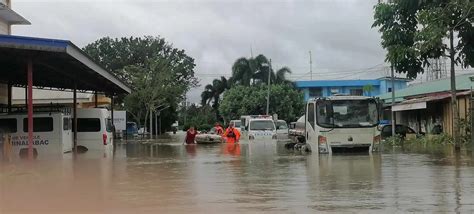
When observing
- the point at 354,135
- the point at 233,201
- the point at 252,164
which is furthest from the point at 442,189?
the point at 354,135

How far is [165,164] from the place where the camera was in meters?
18.2

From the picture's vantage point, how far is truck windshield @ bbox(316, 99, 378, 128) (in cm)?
1966

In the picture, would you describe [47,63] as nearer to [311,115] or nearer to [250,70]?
[311,115]

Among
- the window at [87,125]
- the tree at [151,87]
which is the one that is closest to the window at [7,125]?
the window at [87,125]

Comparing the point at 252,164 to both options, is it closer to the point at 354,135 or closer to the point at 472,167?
the point at 354,135

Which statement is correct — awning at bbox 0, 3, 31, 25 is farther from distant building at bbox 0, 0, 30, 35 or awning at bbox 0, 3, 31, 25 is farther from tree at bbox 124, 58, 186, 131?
tree at bbox 124, 58, 186, 131

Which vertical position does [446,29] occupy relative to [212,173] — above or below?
above

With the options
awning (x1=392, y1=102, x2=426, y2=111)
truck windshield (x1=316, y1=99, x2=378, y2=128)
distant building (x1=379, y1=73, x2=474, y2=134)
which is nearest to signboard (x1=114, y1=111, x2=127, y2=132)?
distant building (x1=379, y1=73, x2=474, y2=134)

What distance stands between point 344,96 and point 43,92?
28.5 meters

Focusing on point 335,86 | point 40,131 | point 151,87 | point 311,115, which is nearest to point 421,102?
point 311,115

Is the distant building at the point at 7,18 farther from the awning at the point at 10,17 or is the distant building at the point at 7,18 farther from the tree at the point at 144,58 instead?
the tree at the point at 144,58

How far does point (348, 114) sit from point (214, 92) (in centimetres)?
5691

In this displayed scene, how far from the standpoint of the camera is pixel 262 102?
61.1 meters

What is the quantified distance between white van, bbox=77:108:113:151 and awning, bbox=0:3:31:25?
566cm
